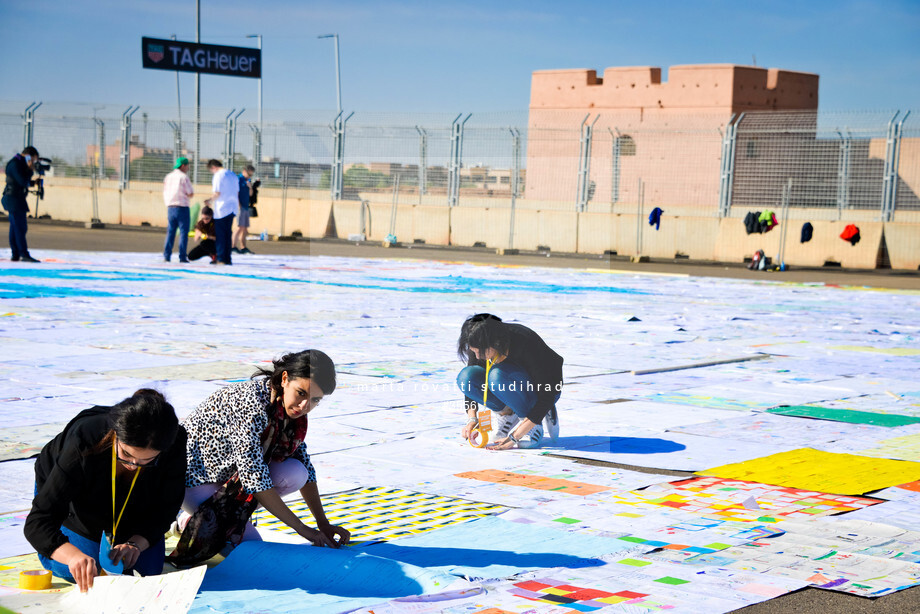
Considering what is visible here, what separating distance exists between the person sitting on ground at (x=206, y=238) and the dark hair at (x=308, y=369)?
15.9 meters

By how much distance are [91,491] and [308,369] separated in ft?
2.88

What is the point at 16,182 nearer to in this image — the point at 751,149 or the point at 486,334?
the point at 486,334

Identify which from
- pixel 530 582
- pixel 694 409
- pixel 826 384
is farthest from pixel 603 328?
pixel 530 582

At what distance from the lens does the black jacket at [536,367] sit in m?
6.52

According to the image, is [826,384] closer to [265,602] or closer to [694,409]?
[694,409]

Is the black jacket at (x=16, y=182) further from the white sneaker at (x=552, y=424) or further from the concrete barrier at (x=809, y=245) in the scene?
the concrete barrier at (x=809, y=245)

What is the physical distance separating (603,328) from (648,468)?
6490 mm

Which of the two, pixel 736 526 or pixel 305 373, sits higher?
pixel 305 373

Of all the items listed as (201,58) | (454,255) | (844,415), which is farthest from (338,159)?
(844,415)

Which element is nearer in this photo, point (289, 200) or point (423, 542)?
point (423, 542)

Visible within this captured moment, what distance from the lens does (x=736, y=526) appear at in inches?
202

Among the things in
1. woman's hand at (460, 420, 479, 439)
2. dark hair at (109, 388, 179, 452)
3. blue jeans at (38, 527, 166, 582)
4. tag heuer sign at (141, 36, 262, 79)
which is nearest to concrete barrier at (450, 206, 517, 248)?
tag heuer sign at (141, 36, 262, 79)

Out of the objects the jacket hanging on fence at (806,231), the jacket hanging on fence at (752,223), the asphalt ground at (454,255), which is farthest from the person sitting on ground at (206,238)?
the jacket hanging on fence at (806,231)

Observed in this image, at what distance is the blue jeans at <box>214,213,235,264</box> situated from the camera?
19.5 meters
